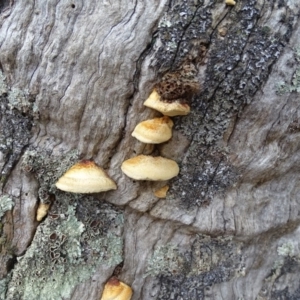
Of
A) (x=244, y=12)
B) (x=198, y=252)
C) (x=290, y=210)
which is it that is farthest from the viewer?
(x=290, y=210)

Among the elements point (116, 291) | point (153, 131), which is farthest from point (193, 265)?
point (153, 131)

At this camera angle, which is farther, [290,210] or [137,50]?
[290,210]

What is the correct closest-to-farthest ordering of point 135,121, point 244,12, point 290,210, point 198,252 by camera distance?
point 244,12, point 135,121, point 198,252, point 290,210

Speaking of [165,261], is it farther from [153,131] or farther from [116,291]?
[153,131]

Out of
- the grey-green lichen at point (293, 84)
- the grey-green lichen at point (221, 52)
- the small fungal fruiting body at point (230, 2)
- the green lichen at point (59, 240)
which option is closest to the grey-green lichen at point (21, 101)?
the green lichen at point (59, 240)

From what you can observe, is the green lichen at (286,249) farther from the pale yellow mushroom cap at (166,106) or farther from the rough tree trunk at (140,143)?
the pale yellow mushroom cap at (166,106)

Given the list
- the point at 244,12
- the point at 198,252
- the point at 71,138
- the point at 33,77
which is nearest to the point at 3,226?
the point at 71,138

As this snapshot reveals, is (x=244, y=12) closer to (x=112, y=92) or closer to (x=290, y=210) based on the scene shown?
(x=112, y=92)
